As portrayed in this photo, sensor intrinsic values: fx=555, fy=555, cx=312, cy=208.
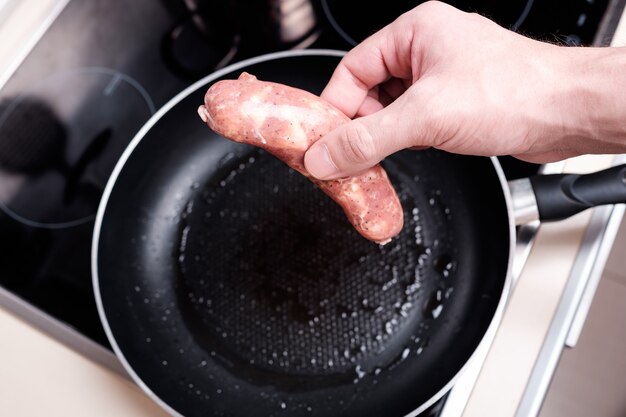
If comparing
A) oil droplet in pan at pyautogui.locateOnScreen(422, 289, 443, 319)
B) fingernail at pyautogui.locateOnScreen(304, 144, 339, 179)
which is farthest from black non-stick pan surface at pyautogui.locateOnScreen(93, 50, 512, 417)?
fingernail at pyautogui.locateOnScreen(304, 144, 339, 179)

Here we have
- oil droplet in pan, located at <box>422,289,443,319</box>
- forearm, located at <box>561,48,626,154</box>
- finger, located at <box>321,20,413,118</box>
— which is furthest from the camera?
oil droplet in pan, located at <box>422,289,443,319</box>

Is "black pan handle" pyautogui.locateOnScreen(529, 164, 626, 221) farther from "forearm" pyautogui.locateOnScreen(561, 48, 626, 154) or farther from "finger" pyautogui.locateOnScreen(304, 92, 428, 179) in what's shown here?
"finger" pyautogui.locateOnScreen(304, 92, 428, 179)

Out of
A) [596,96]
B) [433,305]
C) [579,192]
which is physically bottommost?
[433,305]

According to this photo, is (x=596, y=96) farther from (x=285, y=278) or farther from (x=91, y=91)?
(x=91, y=91)

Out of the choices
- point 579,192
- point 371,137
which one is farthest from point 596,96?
point 371,137

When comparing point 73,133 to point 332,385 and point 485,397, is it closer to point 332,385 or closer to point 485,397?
point 332,385

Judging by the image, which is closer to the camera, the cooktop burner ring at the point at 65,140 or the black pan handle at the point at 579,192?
the black pan handle at the point at 579,192

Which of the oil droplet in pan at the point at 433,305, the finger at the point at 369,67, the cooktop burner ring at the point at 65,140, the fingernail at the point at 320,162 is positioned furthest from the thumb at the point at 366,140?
the cooktop burner ring at the point at 65,140

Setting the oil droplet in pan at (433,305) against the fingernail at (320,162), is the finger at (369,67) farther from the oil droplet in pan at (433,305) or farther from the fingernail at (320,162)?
the oil droplet in pan at (433,305)
